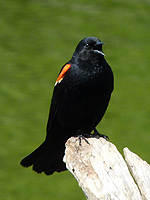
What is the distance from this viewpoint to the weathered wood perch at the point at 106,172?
11.8 ft

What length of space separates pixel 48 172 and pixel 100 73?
32.9 inches

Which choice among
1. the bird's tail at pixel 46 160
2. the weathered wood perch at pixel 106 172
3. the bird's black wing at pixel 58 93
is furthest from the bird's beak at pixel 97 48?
the bird's tail at pixel 46 160

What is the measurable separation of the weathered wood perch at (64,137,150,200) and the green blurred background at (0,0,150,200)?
3.12 meters

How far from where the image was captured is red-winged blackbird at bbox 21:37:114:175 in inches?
171

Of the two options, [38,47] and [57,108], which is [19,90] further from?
[57,108]

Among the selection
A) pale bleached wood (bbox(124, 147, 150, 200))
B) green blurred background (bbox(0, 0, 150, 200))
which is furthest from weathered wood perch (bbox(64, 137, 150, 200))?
green blurred background (bbox(0, 0, 150, 200))

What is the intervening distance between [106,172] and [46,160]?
39.5 inches

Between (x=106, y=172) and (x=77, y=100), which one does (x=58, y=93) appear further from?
(x=106, y=172)

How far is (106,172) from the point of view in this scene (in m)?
3.69

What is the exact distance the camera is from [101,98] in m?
4.41

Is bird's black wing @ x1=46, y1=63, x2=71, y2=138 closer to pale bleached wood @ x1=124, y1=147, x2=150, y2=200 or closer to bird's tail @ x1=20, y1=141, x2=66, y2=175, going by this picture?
bird's tail @ x1=20, y1=141, x2=66, y2=175

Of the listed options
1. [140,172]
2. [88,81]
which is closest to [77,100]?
[88,81]

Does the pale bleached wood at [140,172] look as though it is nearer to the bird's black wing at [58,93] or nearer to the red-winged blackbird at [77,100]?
the red-winged blackbird at [77,100]

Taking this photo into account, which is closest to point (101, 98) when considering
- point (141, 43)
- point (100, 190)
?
point (100, 190)
